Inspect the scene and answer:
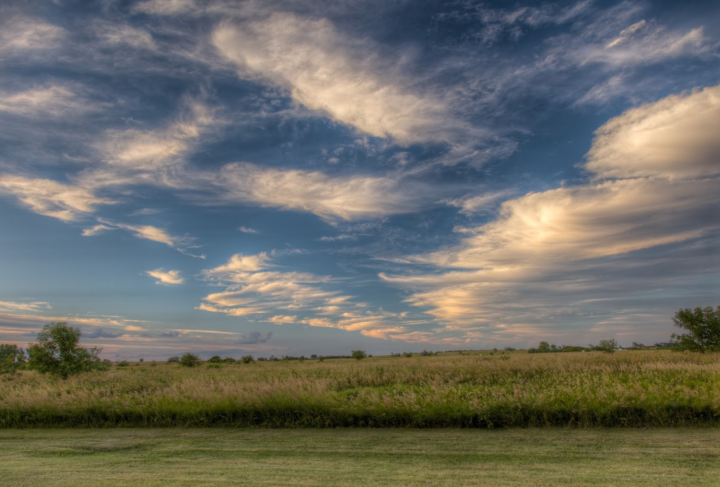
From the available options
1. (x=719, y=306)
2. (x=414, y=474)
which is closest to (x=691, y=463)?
(x=414, y=474)

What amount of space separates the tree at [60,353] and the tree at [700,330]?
48.7 metres

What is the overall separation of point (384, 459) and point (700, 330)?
41.1 metres

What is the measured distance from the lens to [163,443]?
33.8 ft

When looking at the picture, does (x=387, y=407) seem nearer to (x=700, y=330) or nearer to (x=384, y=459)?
(x=384, y=459)

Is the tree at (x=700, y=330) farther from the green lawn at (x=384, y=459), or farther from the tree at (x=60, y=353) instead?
the tree at (x=60, y=353)

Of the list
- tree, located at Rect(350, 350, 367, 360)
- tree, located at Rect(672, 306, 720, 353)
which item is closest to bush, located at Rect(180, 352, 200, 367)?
tree, located at Rect(350, 350, 367, 360)

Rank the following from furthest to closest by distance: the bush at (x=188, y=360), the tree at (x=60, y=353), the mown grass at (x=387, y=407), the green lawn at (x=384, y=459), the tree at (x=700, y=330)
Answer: the bush at (x=188, y=360), the tree at (x=700, y=330), the tree at (x=60, y=353), the mown grass at (x=387, y=407), the green lawn at (x=384, y=459)

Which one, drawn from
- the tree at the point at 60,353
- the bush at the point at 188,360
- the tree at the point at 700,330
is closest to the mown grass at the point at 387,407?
the tree at the point at 60,353

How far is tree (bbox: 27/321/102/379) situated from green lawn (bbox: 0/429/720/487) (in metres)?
20.5

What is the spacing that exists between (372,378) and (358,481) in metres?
15.6

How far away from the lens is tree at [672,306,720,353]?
35.8 m

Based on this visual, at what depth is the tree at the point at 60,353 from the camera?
90.0 feet

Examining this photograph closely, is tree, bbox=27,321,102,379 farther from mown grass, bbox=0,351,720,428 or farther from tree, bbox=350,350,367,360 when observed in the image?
tree, bbox=350,350,367,360

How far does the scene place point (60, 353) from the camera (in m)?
27.9
